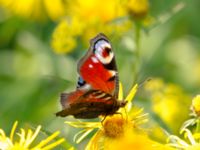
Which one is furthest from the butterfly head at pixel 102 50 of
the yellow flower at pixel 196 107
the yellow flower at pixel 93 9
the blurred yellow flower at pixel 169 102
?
the yellow flower at pixel 93 9

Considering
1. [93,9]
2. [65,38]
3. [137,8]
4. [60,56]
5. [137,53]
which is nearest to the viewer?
[137,53]

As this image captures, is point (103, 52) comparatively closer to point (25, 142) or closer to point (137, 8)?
point (25, 142)

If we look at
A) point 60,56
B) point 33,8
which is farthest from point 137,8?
point 33,8

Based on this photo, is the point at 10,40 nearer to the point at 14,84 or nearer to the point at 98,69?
the point at 14,84

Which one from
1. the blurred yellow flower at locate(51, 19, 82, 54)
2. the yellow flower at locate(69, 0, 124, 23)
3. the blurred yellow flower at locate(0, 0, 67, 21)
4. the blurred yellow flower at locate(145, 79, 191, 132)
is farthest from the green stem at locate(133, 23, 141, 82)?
the blurred yellow flower at locate(0, 0, 67, 21)

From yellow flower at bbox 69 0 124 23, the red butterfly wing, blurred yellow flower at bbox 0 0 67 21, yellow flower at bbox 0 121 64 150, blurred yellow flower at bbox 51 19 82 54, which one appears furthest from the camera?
blurred yellow flower at bbox 0 0 67 21

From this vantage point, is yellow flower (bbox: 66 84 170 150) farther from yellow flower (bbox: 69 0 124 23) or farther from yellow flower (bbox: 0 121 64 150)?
yellow flower (bbox: 69 0 124 23)
